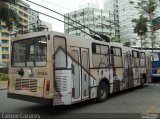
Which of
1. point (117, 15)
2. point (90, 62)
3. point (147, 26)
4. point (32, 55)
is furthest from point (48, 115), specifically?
point (117, 15)

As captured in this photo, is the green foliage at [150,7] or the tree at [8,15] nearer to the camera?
the tree at [8,15]

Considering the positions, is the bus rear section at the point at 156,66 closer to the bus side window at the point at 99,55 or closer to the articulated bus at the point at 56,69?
the bus side window at the point at 99,55

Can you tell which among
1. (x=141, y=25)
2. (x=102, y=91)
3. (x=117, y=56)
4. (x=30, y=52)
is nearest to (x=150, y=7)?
(x=141, y=25)

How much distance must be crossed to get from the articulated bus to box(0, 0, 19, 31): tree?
26.7 feet

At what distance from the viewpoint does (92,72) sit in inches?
396

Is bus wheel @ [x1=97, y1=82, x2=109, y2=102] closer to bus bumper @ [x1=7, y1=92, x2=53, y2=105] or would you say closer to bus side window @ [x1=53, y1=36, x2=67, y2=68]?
bus side window @ [x1=53, y1=36, x2=67, y2=68]

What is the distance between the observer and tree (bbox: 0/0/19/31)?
1634cm

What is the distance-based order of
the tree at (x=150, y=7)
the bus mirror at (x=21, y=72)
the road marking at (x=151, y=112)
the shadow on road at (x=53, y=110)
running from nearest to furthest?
the road marking at (x=151, y=112) → the shadow on road at (x=53, y=110) → the bus mirror at (x=21, y=72) → the tree at (x=150, y=7)

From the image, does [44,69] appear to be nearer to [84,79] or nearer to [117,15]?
[84,79]

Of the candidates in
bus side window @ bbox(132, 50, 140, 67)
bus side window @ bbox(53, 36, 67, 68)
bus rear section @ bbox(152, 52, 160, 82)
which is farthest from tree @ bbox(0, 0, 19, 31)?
bus rear section @ bbox(152, 52, 160, 82)

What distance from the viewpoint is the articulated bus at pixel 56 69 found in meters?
8.05

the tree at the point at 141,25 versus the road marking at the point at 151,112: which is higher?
the tree at the point at 141,25

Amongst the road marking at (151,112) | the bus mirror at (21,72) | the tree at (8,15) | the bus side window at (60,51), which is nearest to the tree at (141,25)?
the tree at (8,15)

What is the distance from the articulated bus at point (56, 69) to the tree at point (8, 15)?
26.7 feet
